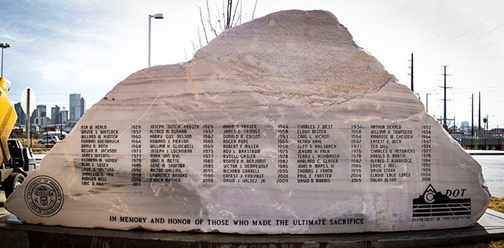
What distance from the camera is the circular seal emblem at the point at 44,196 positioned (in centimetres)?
546

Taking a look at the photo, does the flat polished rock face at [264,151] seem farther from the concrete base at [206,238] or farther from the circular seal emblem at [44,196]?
the concrete base at [206,238]

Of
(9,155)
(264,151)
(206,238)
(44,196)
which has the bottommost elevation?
(206,238)

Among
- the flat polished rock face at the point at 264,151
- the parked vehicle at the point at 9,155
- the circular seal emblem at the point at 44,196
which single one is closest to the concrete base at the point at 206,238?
the flat polished rock face at the point at 264,151

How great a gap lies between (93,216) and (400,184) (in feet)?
14.2

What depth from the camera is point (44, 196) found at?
5.47 metres

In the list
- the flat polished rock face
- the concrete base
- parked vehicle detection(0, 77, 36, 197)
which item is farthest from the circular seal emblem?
parked vehicle detection(0, 77, 36, 197)

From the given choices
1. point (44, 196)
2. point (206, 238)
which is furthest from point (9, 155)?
point (206, 238)

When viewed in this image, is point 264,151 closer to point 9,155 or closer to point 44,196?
point 44,196

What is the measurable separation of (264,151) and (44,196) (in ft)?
10.5

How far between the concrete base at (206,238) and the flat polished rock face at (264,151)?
14cm

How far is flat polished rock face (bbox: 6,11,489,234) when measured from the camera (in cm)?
523

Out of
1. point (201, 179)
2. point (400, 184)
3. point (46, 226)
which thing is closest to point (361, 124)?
point (400, 184)

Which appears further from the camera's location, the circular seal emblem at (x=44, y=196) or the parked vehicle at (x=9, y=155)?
the parked vehicle at (x=9, y=155)

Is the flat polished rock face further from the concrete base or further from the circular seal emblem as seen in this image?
the concrete base
